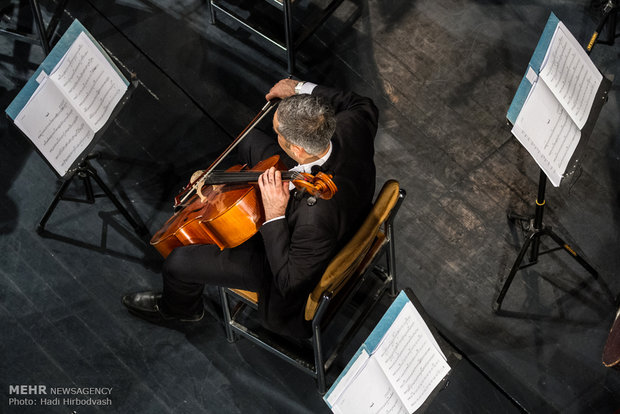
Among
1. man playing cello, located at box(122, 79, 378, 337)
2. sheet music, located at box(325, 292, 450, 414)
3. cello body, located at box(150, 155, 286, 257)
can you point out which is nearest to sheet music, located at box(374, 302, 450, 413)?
sheet music, located at box(325, 292, 450, 414)

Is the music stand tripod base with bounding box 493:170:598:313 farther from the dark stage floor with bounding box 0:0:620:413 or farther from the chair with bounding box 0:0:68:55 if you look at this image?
the chair with bounding box 0:0:68:55

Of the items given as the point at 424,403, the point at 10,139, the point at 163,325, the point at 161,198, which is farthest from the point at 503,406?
the point at 10,139

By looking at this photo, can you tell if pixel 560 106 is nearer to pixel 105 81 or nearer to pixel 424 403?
pixel 424 403

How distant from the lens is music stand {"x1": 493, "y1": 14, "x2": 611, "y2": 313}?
9.57 ft

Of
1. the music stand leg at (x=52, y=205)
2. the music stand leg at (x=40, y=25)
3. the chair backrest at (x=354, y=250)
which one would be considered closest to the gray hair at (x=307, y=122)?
the chair backrest at (x=354, y=250)

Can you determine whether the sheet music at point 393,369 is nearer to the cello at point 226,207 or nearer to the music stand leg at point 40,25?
the cello at point 226,207

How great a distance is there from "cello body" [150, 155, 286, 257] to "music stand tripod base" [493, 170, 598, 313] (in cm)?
127

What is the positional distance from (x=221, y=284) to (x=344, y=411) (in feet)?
2.42

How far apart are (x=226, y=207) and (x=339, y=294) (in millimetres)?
642

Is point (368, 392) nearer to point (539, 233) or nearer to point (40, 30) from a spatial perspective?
point (539, 233)

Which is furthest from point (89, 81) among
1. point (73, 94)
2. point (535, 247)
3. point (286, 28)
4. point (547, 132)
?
point (535, 247)

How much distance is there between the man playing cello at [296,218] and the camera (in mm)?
2629

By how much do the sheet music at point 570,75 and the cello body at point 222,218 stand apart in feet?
3.70

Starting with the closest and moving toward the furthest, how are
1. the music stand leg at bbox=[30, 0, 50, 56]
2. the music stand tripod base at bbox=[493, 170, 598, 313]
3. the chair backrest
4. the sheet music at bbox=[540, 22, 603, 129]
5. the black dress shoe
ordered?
the chair backrest, the sheet music at bbox=[540, 22, 603, 129], the music stand tripod base at bbox=[493, 170, 598, 313], the black dress shoe, the music stand leg at bbox=[30, 0, 50, 56]
